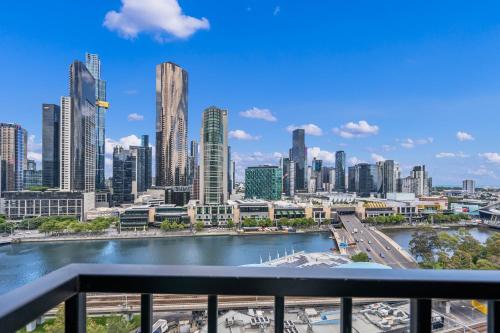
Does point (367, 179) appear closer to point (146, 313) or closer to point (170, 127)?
point (170, 127)

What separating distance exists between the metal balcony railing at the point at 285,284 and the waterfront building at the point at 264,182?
27660mm

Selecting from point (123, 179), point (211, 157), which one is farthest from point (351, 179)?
point (123, 179)

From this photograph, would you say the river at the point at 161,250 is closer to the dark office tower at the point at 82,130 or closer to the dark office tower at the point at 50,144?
the dark office tower at the point at 82,130

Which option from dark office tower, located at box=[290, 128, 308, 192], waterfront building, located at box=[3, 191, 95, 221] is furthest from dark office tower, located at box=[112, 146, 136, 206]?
dark office tower, located at box=[290, 128, 308, 192]

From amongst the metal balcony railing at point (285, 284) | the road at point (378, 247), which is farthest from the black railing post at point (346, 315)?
the road at point (378, 247)

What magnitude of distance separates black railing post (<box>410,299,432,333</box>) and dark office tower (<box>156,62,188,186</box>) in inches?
1341

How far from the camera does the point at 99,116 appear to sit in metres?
34.2

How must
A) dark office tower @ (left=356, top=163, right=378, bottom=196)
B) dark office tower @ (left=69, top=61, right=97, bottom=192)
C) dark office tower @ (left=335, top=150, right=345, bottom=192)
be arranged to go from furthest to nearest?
dark office tower @ (left=335, top=150, right=345, bottom=192) → dark office tower @ (left=356, top=163, right=378, bottom=196) → dark office tower @ (left=69, top=61, right=97, bottom=192)

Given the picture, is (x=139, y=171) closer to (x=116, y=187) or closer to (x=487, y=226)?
(x=116, y=187)

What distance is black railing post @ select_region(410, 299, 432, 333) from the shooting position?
329mm

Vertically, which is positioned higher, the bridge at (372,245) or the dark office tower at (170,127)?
the dark office tower at (170,127)

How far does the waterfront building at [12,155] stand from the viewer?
20.9m

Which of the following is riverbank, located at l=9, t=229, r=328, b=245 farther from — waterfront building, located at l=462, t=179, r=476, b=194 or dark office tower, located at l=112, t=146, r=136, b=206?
waterfront building, located at l=462, t=179, r=476, b=194

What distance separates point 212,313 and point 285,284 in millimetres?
97
